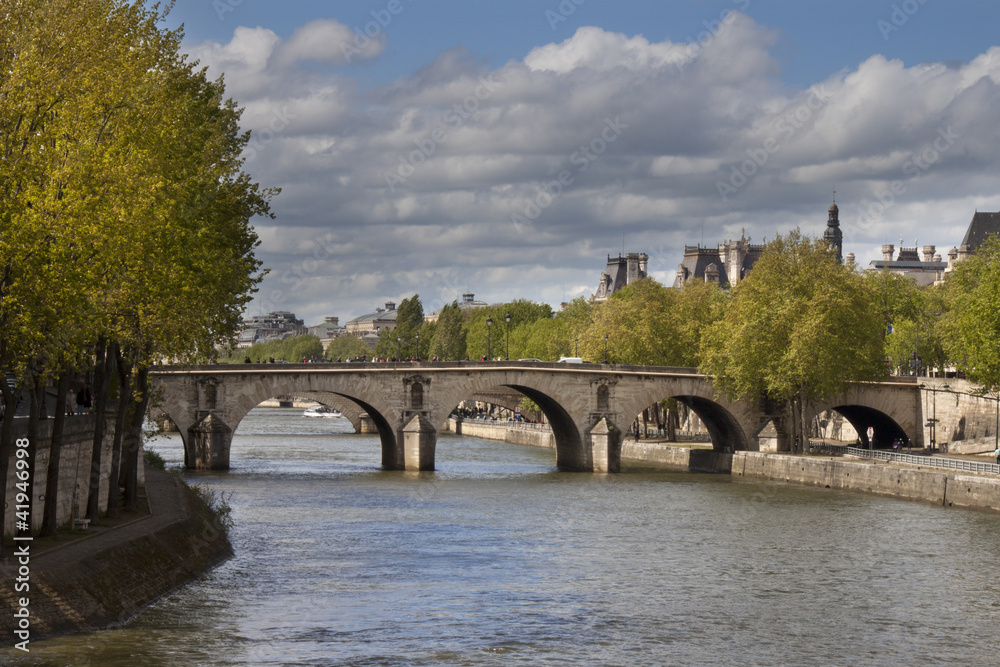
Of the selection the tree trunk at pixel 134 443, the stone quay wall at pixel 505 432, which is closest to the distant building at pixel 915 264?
the stone quay wall at pixel 505 432

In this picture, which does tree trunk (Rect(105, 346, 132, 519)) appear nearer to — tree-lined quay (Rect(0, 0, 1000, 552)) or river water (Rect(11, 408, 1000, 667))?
tree-lined quay (Rect(0, 0, 1000, 552))

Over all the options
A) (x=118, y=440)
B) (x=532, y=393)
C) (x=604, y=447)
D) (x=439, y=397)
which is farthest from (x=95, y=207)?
(x=532, y=393)

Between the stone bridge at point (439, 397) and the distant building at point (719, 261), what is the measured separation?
10149 centimetres

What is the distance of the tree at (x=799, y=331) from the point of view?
67.6 meters

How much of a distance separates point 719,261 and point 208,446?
12509 centimetres

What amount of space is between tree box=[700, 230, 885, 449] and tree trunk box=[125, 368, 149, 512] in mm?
39463

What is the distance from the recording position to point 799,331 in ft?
221

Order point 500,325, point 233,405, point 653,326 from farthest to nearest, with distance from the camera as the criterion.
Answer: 1. point 500,325
2. point 653,326
3. point 233,405

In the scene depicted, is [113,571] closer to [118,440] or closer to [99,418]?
[99,418]

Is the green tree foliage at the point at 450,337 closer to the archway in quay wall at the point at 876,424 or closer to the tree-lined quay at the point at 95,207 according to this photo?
the archway in quay wall at the point at 876,424

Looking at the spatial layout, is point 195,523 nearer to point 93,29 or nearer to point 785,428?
point 93,29

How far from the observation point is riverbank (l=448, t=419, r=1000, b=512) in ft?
170

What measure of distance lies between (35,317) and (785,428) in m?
58.6

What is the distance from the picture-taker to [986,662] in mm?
26125
